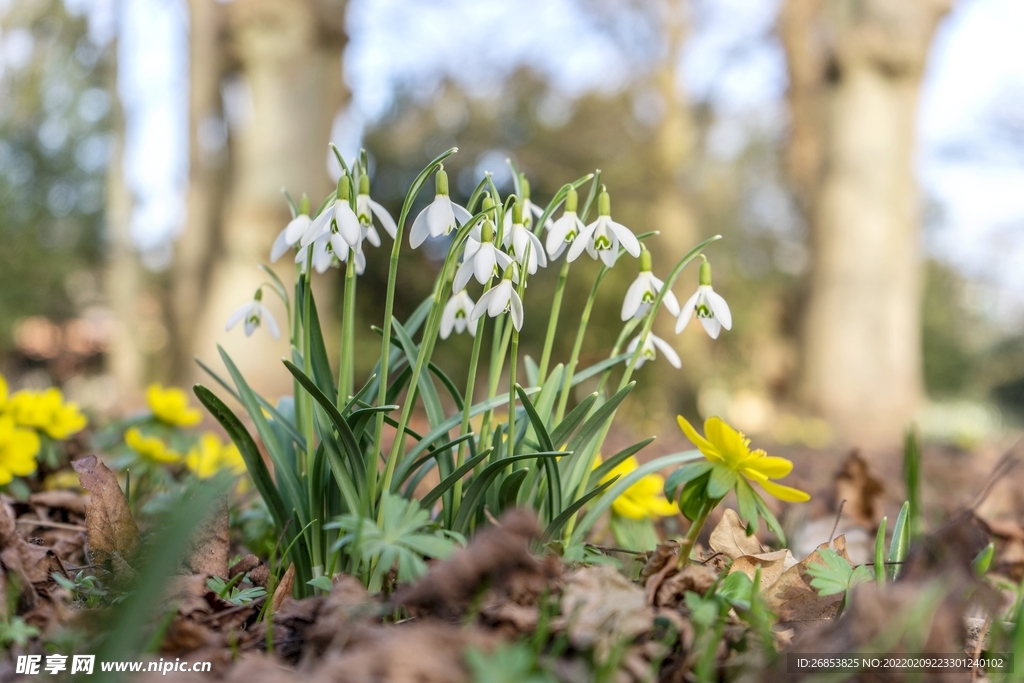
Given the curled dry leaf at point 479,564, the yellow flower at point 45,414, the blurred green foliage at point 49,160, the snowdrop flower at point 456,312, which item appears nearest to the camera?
the curled dry leaf at point 479,564

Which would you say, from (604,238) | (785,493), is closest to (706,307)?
(604,238)

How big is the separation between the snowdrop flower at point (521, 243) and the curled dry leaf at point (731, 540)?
507 millimetres

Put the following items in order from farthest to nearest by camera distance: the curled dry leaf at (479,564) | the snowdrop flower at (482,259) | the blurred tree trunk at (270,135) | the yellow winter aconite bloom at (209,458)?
the blurred tree trunk at (270,135) < the yellow winter aconite bloom at (209,458) < the snowdrop flower at (482,259) < the curled dry leaf at (479,564)

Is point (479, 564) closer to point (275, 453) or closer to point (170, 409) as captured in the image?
point (275, 453)

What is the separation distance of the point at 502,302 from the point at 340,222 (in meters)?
0.25

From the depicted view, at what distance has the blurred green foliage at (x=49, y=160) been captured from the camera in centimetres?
1224

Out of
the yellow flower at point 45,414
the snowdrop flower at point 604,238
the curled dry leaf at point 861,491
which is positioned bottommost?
the curled dry leaf at point 861,491

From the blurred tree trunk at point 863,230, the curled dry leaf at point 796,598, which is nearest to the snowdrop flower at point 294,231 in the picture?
the curled dry leaf at point 796,598

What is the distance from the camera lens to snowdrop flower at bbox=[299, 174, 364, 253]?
1.04 metres

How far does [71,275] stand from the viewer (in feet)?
47.9

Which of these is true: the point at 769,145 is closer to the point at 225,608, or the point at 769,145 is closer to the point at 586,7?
the point at 586,7

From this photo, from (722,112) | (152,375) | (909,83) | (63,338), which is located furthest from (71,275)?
(909,83)

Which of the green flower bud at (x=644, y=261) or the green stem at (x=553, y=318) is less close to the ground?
the green flower bud at (x=644, y=261)

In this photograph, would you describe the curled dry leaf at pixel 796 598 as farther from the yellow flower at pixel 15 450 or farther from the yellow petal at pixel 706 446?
the yellow flower at pixel 15 450
